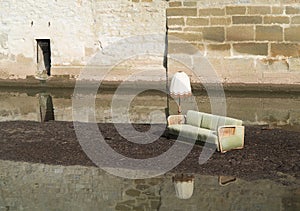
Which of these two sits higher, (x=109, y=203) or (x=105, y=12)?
(x=105, y=12)

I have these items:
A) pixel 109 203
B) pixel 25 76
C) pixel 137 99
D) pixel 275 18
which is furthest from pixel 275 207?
pixel 25 76

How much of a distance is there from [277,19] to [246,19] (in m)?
0.80

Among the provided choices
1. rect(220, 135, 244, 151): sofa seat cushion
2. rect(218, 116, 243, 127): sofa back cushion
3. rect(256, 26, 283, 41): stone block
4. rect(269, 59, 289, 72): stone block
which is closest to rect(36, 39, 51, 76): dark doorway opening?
rect(256, 26, 283, 41): stone block

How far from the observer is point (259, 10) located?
14062 millimetres

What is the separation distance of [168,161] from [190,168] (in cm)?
48

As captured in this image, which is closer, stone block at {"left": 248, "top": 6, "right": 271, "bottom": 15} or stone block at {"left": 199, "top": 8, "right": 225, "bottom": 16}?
stone block at {"left": 248, "top": 6, "right": 271, "bottom": 15}

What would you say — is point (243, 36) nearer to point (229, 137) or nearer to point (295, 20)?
point (295, 20)

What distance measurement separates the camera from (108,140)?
918 cm

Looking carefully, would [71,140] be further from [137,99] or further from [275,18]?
[275,18]

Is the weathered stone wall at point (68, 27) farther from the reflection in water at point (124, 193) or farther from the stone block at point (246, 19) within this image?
the reflection in water at point (124, 193)

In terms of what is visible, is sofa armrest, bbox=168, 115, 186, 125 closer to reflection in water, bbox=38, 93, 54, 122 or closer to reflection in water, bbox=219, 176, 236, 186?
reflection in water, bbox=219, 176, 236, 186

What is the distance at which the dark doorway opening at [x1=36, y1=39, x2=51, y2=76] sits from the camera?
16500 millimetres

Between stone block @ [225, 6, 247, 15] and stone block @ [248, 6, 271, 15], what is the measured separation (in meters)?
0.16

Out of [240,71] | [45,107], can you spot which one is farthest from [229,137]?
[240,71]
